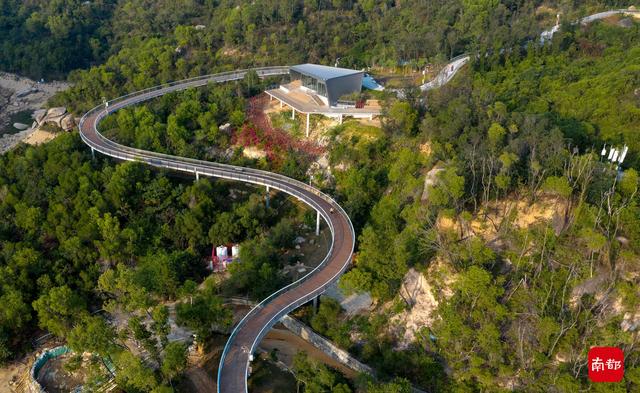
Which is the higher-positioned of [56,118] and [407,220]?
[407,220]

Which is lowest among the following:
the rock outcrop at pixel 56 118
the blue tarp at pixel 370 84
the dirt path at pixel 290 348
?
the dirt path at pixel 290 348

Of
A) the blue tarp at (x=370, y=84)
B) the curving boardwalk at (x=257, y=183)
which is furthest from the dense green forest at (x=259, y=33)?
the curving boardwalk at (x=257, y=183)

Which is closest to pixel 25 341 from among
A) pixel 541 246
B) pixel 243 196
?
pixel 243 196

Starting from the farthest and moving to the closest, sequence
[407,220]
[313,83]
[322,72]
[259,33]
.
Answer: [259,33] < [322,72] < [313,83] < [407,220]

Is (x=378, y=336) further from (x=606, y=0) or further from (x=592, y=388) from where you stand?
(x=606, y=0)

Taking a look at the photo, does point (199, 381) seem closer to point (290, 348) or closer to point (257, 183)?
point (290, 348)

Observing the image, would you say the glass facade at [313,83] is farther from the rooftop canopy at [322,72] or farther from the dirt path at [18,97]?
the dirt path at [18,97]

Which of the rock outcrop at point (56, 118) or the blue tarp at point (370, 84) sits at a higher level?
the blue tarp at point (370, 84)

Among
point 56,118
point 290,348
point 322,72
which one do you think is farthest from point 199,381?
point 56,118
